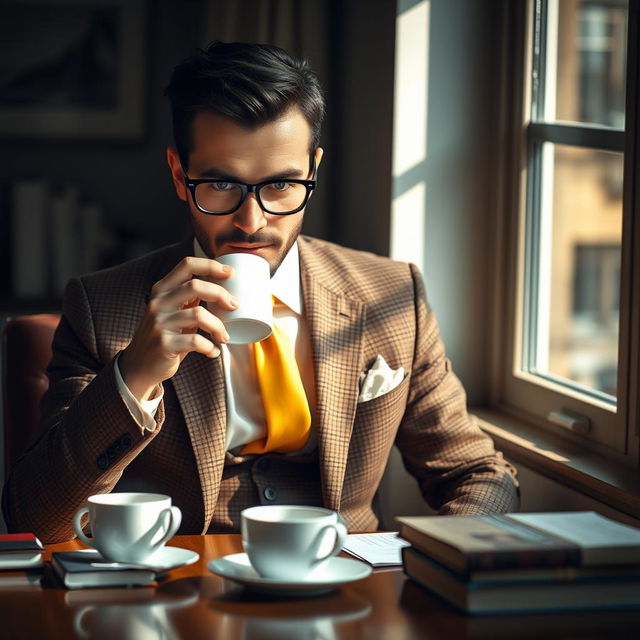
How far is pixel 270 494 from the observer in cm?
176

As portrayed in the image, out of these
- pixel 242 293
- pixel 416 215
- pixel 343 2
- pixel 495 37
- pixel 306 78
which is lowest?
pixel 242 293

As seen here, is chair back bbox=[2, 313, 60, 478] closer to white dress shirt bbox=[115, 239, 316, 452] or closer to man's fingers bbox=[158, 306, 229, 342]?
white dress shirt bbox=[115, 239, 316, 452]

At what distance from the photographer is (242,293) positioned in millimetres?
1423

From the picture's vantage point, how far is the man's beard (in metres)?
1.70

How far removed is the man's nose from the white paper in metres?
0.53

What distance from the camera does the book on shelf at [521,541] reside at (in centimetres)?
109

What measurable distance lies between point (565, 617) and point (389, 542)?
1.28 ft

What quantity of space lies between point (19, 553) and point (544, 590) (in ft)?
2.18

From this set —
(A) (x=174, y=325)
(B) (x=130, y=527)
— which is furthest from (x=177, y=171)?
(B) (x=130, y=527)

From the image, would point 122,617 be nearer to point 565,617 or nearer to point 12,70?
point 565,617

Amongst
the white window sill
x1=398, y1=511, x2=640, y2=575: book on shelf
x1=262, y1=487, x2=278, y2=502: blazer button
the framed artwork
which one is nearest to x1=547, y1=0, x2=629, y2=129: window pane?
the framed artwork

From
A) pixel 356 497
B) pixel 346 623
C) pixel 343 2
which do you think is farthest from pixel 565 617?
pixel 343 2

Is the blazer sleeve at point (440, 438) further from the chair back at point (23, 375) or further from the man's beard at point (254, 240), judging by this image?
the chair back at point (23, 375)

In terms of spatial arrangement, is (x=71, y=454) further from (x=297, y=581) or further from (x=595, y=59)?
(x=595, y=59)
